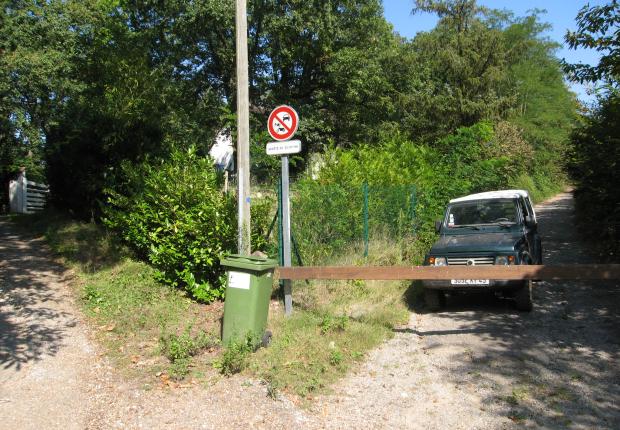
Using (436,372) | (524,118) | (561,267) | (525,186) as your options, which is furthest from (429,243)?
(524,118)

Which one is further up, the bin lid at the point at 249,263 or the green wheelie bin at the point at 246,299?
the bin lid at the point at 249,263

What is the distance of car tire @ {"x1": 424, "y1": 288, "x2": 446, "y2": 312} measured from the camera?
7.80 m

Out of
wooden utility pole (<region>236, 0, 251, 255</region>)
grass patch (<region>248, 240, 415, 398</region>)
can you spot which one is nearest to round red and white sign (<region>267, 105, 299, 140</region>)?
wooden utility pole (<region>236, 0, 251, 255</region>)

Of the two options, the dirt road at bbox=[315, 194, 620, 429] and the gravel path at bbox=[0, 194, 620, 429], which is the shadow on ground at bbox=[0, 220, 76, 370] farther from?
the dirt road at bbox=[315, 194, 620, 429]

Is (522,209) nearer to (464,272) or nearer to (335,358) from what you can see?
(464,272)

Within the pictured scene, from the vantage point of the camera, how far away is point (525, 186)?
32281 mm

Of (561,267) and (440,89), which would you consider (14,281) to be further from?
(440,89)

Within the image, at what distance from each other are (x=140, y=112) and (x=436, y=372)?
9.46m

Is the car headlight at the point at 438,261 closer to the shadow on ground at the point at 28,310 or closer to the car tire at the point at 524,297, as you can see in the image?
the car tire at the point at 524,297

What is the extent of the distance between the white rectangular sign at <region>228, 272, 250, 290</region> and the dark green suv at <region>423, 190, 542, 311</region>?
292cm

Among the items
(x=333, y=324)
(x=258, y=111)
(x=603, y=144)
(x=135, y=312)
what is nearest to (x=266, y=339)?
(x=333, y=324)

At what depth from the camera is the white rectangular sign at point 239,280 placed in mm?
6035

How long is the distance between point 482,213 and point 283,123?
3.96 m

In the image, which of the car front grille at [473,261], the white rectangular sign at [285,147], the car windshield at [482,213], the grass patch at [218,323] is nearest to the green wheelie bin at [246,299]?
the grass patch at [218,323]
